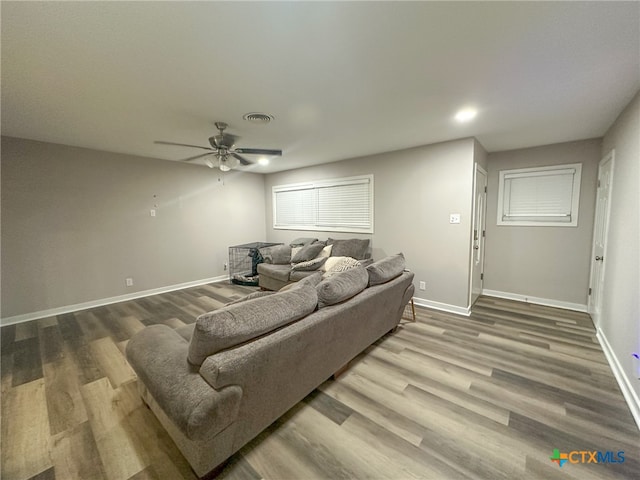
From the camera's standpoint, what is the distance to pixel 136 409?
1901 millimetres

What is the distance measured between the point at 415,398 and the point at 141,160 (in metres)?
5.26

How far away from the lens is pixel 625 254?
223 cm

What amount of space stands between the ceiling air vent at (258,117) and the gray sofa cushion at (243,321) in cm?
187

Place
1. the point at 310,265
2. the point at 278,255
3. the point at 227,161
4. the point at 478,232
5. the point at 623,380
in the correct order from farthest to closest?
1. the point at 278,255
2. the point at 310,265
3. the point at 478,232
4. the point at 227,161
5. the point at 623,380

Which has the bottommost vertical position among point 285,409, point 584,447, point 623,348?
→ point 584,447

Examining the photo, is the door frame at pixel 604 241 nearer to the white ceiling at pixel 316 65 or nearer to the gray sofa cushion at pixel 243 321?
the white ceiling at pixel 316 65

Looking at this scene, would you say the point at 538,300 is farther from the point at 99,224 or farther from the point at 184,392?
the point at 99,224

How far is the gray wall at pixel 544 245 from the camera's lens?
3533mm

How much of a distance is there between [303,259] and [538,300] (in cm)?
382

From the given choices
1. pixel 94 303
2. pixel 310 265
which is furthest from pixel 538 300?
pixel 94 303

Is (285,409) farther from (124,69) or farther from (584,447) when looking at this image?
(124,69)

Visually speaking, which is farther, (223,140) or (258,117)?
(223,140)

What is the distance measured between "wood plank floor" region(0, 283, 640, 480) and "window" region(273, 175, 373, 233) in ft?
7.81

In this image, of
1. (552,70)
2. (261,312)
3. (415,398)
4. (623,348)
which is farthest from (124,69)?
(623,348)
